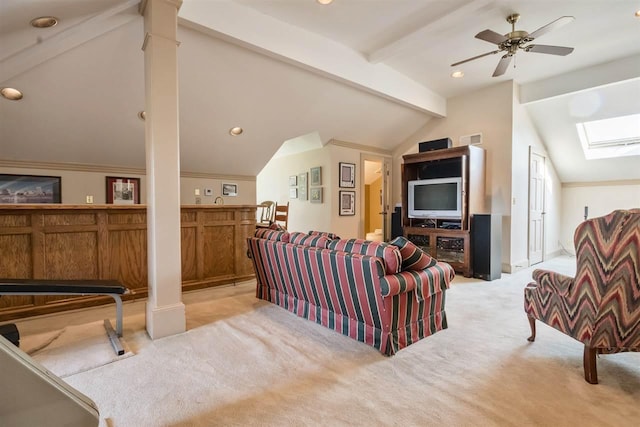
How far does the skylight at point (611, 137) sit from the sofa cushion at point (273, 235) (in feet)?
18.3

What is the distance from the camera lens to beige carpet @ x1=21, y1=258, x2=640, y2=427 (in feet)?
5.20

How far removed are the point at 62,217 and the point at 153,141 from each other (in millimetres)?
1518

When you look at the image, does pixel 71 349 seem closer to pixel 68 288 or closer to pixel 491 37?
pixel 68 288

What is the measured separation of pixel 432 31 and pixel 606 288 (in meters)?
3.12

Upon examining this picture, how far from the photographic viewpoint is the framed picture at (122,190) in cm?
457

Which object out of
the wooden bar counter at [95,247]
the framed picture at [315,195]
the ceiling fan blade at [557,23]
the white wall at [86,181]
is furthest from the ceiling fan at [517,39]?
the white wall at [86,181]

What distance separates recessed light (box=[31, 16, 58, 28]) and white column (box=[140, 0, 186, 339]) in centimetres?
76

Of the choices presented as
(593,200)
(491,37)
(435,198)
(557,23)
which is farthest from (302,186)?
(593,200)

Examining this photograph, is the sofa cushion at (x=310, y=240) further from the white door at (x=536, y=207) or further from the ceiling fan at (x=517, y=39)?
the white door at (x=536, y=207)

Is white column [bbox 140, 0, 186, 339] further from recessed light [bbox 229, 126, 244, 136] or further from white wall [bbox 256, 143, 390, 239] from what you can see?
white wall [bbox 256, 143, 390, 239]

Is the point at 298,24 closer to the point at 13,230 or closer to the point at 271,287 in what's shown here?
the point at 271,287

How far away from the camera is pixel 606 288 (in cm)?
182

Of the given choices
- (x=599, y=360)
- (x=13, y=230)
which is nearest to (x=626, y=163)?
(x=599, y=360)

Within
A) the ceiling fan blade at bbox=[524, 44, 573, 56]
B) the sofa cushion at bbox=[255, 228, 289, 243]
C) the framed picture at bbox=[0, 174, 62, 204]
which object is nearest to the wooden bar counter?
the sofa cushion at bbox=[255, 228, 289, 243]
